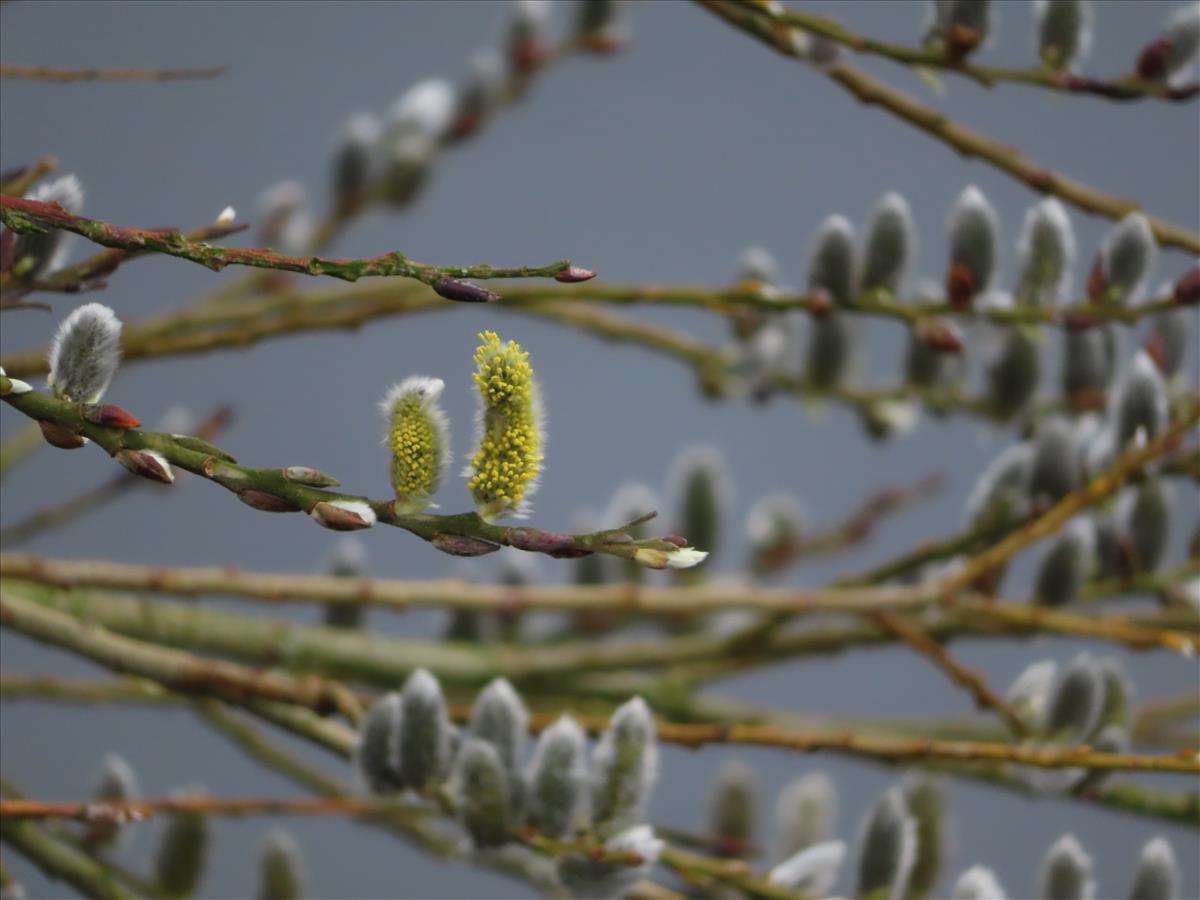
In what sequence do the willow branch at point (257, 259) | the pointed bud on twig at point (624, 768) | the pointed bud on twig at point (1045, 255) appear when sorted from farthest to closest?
the pointed bud on twig at point (1045, 255)
the pointed bud on twig at point (624, 768)
the willow branch at point (257, 259)

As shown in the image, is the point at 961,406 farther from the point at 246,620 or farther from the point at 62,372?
the point at 62,372

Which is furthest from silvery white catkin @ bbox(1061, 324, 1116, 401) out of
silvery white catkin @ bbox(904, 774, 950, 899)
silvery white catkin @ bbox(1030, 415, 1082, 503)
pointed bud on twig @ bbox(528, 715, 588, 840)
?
pointed bud on twig @ bbox(528, 715, 588, 840)

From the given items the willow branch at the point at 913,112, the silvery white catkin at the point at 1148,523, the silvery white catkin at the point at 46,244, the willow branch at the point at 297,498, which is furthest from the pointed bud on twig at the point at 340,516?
the silvery white catkin at the point at 1148,523

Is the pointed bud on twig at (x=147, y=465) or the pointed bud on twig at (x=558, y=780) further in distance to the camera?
the pointed bud on twig at (x=558, y=780)

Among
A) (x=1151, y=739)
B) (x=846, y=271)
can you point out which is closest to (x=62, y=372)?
A: (x=846, y=271)

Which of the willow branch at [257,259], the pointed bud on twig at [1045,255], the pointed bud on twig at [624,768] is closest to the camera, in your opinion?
the willow branch at [257,259]

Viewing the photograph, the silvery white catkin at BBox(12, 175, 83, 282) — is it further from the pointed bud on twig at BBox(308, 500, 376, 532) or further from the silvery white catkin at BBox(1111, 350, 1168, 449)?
the silvery white catkin at BBox(1111, 350, 1168, 449)

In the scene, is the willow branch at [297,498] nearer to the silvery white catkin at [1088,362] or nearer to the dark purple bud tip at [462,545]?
the dark purple bud tip at [462,545]
